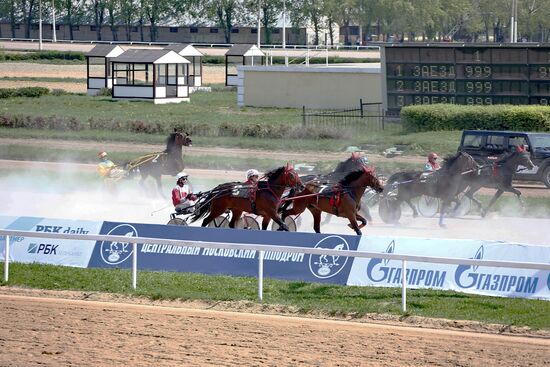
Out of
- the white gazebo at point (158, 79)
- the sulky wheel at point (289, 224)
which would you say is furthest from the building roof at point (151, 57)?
the sulky wheel at point (289, 224)

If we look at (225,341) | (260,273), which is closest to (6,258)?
(260,273)

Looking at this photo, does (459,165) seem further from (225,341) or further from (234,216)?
(225,341)

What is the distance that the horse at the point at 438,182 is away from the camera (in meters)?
22.0

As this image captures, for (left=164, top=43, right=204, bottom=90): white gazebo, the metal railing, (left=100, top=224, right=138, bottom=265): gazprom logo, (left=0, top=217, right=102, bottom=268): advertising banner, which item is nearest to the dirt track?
(left=100, top=224, right=138, bottom=265): gazprom logo

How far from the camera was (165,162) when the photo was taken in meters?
24.3

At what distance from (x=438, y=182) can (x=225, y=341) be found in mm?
10314

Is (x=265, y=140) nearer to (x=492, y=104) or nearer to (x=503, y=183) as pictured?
(x=492, y=104)

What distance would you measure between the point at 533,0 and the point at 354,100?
1414 inches

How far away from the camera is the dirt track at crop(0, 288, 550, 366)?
38.7 feet

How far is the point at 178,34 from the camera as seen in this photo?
309 feet

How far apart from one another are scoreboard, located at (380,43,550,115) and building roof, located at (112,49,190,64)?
18.9 m

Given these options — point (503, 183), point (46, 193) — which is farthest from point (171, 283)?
point (46, 193)

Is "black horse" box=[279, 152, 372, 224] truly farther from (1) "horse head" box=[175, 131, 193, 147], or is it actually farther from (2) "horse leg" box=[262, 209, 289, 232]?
(1) "horse head" box=[175, 131, 193, 147]

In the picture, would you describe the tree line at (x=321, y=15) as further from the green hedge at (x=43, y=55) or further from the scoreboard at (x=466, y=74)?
the scoreboard at (x=466, y=74)
